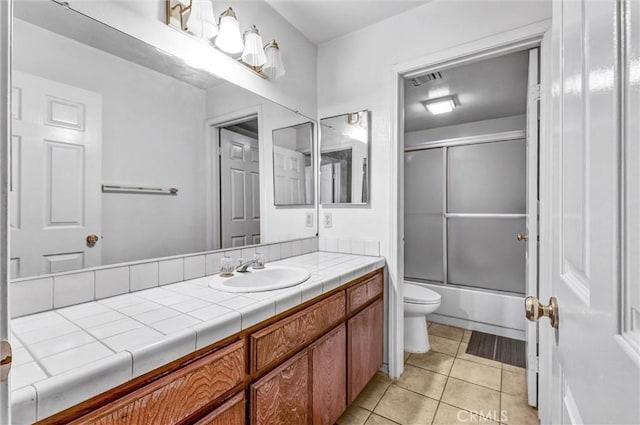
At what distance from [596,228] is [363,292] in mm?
1358

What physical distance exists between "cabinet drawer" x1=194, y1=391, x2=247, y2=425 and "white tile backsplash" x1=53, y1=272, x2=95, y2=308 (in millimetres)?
616

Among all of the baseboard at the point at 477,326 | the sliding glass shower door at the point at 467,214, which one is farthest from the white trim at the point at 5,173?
the sliding glass shower door at the point at 467,214

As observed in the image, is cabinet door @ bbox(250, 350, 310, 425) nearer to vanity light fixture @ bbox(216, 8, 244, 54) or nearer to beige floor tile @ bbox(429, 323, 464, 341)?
vanity light fixture @ bbox(216, 8, 244, 54)

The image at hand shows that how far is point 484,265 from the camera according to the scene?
10.4ft

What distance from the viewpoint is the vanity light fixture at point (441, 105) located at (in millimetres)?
2748

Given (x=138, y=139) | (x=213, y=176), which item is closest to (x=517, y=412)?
(x=213, y=176)

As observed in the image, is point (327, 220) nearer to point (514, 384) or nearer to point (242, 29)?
point (242, 29)

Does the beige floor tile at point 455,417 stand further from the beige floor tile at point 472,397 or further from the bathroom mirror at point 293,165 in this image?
the bathroom mirror at point 293,165

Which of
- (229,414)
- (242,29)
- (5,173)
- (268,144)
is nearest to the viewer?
(5,173)

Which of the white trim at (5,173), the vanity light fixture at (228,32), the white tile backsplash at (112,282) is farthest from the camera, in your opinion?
the vanity light fixture at (228,32)

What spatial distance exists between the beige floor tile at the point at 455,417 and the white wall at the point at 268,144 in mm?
1340

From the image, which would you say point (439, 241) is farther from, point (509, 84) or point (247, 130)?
point (247, 130)

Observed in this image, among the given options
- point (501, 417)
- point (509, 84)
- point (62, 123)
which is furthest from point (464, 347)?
point (62, 123)

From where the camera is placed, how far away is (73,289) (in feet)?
3.34
